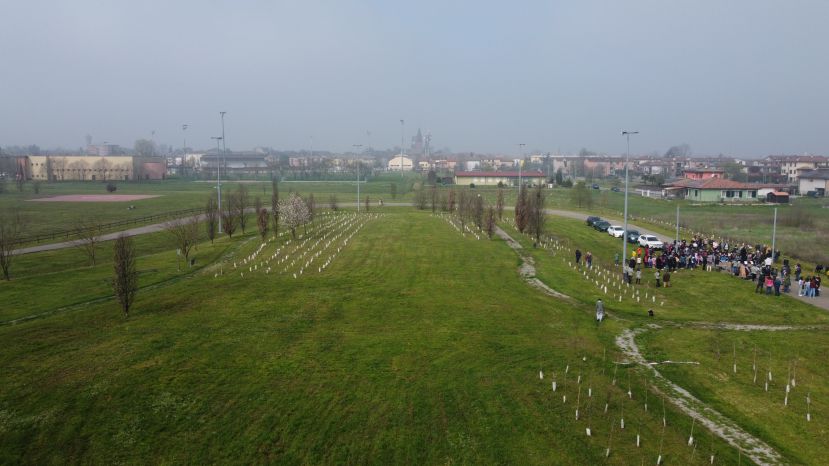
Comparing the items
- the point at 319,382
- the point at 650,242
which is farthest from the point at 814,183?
the point at 319,382

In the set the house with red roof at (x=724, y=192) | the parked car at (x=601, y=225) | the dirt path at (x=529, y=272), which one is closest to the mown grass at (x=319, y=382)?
→ the dirt path at (x=529, y=272)

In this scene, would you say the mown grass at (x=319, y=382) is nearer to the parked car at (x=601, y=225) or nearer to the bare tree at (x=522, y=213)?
the bare tree at (x=522, y=213)

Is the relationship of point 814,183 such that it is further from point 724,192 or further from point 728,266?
point 728,266

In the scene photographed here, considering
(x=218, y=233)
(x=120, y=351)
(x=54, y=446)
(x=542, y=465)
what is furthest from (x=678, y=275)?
(x=218, y=233)

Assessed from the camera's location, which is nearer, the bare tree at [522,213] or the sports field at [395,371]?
the sports field at [395,371]

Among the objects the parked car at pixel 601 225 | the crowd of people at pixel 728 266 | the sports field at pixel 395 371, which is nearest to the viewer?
the sports field at pixel 395 371

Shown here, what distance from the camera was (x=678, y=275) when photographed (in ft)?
103

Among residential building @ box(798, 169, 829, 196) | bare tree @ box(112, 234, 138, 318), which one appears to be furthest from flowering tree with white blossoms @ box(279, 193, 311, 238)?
residential building @ box(798, 169, 829, 196)

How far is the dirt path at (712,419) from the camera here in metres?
12.4

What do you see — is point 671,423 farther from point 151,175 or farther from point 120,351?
point 151,175

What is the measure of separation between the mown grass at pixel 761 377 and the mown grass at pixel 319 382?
158 centimetres

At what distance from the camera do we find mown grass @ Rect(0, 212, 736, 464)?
1266 centimetres

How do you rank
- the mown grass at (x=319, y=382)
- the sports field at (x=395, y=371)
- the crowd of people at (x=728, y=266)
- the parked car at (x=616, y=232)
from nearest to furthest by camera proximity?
→ the mown grass at (x=319, y=382) → the sports field at (x=395, y=371) → the crowd of people at (x=728, y=266) → the parked car at (x=616, y=232)

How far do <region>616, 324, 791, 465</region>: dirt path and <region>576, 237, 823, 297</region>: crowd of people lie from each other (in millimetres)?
12186
